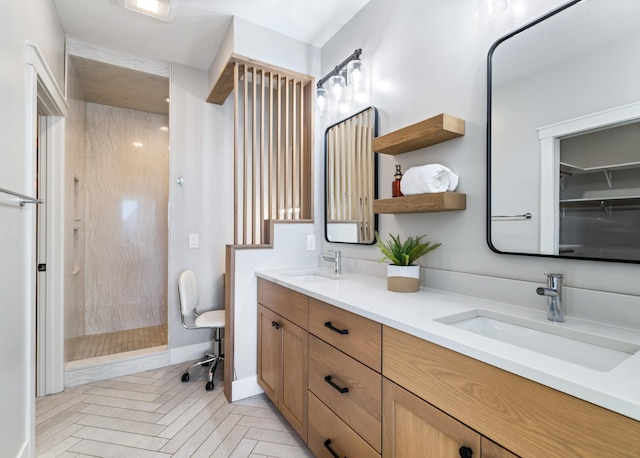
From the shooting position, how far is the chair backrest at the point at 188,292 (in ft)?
8.04

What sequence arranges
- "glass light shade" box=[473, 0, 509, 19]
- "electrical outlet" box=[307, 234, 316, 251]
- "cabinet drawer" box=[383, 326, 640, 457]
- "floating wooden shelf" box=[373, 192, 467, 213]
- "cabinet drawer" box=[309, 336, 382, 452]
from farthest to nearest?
"electrical outlet" box=[307, 234, 316, 251]
"floating wooden shelf" box=[373, 192, 467, 213]
"glass light shade" box=[473, 0, 509, 19]
"cabinet drawer" box=[309, 336, 382, 452]
"cabinet drawer" box=[383, 326, 640, 457]

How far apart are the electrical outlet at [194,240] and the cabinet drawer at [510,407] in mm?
2376

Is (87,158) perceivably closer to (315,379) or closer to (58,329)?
(58,329)

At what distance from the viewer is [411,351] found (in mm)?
958

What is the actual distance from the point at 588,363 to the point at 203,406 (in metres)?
2.13

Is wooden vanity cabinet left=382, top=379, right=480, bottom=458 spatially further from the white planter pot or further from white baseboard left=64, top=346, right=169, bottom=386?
white baseboard left=64, top=346, right=169, bottom=386

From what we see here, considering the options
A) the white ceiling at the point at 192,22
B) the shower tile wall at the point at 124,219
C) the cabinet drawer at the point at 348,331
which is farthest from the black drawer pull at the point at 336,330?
the shower tile wall at the point at 124,219

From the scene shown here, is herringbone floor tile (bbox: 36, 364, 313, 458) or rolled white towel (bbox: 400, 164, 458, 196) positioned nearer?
rolled white towel (bbox: 400, 164, 458, 196)

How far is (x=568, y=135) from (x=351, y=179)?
125 centimetres

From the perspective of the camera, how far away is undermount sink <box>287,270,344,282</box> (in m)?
2.04

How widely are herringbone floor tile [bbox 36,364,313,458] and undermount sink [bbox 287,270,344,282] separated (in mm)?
881

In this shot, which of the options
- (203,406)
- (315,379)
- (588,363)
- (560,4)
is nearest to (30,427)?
(203,406)

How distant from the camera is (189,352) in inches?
112

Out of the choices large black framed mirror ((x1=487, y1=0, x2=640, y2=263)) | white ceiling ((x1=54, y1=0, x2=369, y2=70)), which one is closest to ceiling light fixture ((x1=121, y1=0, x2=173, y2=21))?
white ceiling ((x1=54, y1=0, x2=369, y2=70))
